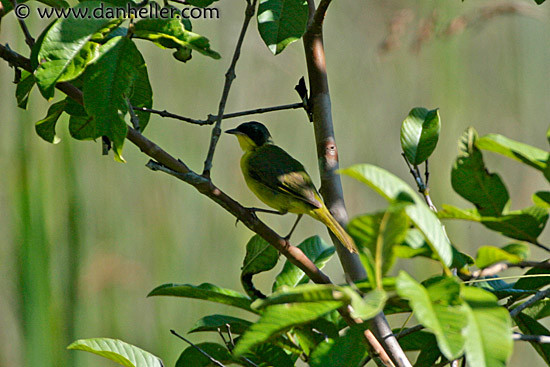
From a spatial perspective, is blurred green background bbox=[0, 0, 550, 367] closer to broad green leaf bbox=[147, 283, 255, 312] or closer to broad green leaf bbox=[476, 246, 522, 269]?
broad green leaf bbox=[147, 283, 255, 312]

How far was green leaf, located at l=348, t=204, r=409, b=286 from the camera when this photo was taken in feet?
1.41

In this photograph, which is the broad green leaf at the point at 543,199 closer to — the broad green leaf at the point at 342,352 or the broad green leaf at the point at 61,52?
the broad green leaf at the point at 342,352

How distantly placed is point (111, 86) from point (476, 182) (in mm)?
427

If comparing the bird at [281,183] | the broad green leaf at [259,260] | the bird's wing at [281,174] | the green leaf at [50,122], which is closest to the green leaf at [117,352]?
the broad green leaf at [259,260]

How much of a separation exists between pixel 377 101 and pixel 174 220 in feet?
4.35

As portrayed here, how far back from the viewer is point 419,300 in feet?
1.34

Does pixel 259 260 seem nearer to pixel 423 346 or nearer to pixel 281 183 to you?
pixel 423 346

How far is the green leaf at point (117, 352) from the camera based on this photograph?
728mm

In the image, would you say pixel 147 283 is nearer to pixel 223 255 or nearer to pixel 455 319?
pixel 223 255

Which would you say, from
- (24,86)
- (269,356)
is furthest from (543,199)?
(24,86)

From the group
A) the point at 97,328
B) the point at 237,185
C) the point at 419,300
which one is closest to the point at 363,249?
the point at 419,300

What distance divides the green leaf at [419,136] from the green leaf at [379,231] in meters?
0.43

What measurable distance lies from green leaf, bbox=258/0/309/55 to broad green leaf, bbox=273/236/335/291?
40 centimetres

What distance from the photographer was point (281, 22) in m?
0.78
